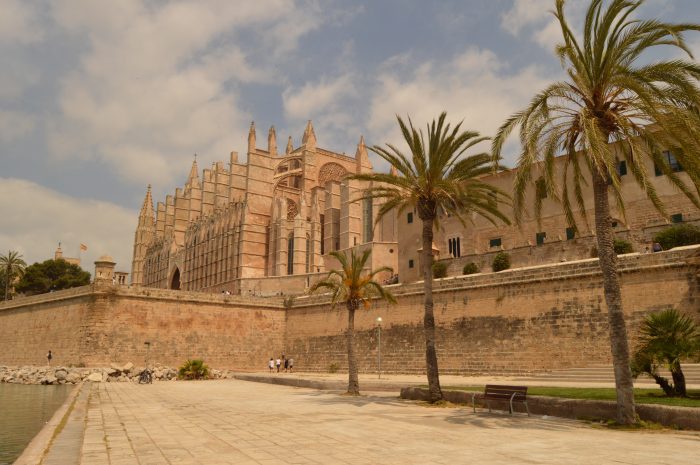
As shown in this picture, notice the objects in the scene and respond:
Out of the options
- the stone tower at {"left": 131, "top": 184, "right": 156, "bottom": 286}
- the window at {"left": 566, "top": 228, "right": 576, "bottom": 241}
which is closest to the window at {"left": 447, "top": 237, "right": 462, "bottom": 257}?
the window at {"left": 566, "top": 228, "right": 576, "bottom": 241}

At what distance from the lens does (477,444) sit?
737cm

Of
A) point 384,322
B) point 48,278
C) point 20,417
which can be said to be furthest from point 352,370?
point 48,278

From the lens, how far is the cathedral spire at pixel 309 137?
6347 cm

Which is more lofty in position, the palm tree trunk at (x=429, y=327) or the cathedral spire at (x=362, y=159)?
the cathedral spire at (x=362, y=159)

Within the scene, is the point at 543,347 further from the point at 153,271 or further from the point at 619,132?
the point at 153,271

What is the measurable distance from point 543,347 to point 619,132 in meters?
12.2

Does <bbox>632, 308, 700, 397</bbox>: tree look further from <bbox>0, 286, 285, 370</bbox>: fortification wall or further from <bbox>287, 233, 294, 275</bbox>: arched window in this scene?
<bbox>287, 233, 294, 275</bbox>: arched window

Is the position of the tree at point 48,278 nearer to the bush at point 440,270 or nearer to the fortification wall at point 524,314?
the fortification wall at point 524,314

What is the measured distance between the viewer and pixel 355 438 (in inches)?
308

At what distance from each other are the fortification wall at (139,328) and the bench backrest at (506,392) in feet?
79.1

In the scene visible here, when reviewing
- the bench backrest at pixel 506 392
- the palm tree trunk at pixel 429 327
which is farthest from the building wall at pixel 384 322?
the bench backrest at pixel 506 392

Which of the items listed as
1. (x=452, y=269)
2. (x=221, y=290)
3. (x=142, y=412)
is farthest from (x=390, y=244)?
(x=142, y=412)

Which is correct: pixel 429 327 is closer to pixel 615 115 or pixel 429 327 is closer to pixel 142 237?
pixel 615 115

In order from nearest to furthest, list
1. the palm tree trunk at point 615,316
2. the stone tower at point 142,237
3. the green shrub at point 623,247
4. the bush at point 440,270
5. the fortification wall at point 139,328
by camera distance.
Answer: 1. the palm tree trunk at point 615,316
2. the green shrub at point 623,247
3. the fortification wall at point 139,328
4. the bush at point 440,270
5. the stone tower at point 142,237
